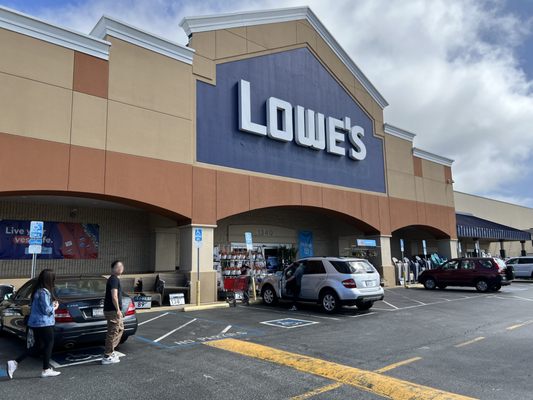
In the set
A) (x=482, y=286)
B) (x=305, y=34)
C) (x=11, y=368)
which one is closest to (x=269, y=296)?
(x=11, y=368)

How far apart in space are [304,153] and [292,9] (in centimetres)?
756

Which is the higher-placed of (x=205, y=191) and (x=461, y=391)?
(x=205, y=191)

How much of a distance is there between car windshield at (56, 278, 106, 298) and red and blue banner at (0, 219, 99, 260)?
31.0 ft

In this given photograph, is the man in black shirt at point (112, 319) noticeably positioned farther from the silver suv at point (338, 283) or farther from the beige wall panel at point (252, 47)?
the beige wall panel at point (252, 47)

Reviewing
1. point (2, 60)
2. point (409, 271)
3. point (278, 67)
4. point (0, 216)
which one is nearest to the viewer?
point (2, 60)

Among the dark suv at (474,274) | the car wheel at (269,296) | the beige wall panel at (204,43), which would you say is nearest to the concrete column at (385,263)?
the dark suv at (474,274)

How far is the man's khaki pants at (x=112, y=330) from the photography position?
7418 millimetres

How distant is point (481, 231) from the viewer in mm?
34562

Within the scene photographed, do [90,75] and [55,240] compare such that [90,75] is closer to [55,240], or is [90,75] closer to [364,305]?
[55,240]

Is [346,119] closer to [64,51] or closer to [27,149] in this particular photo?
[64,51]

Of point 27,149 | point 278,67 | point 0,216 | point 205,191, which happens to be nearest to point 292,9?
point 278,67

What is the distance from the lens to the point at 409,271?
2644cm

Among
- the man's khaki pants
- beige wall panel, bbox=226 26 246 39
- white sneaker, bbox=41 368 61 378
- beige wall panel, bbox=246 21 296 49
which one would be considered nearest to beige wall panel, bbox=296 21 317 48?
beige wall panel, bbox=246 21 296 49

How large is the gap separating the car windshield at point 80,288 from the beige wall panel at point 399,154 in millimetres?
21320
